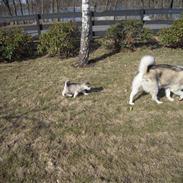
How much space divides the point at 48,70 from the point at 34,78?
0.72 metres

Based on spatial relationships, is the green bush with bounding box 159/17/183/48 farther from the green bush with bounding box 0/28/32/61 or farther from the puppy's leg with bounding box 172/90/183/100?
the green bush with bounding box 0/28/32/61

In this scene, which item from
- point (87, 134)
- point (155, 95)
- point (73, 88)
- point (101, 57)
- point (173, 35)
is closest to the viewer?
point (87, 134)

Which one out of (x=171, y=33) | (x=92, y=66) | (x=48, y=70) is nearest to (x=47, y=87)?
(x=48, y=70)

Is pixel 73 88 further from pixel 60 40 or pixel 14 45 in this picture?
pixel 14 45

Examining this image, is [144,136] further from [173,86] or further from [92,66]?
[92,66]

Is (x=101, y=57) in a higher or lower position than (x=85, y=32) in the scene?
lower

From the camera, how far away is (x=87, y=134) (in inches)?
166

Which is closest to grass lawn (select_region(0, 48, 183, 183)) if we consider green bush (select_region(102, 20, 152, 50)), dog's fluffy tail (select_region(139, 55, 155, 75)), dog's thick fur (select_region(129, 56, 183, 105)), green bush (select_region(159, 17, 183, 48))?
dog's thick fur (select_region(129, 56, 183, 105))

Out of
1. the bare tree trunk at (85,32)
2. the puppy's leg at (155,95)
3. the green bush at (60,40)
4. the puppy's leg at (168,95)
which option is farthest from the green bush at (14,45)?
the puppy's leg at (168,95)

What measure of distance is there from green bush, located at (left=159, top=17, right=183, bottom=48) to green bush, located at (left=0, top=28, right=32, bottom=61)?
5.04 m

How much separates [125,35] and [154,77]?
4381 millimetres

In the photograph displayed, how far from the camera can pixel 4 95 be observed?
5.82 metres

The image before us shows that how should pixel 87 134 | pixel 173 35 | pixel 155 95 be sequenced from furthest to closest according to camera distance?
1. pixel 173 35
2. pixel 155 95
3. pixel 87 134

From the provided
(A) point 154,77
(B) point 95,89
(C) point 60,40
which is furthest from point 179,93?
(C) point 60,40
